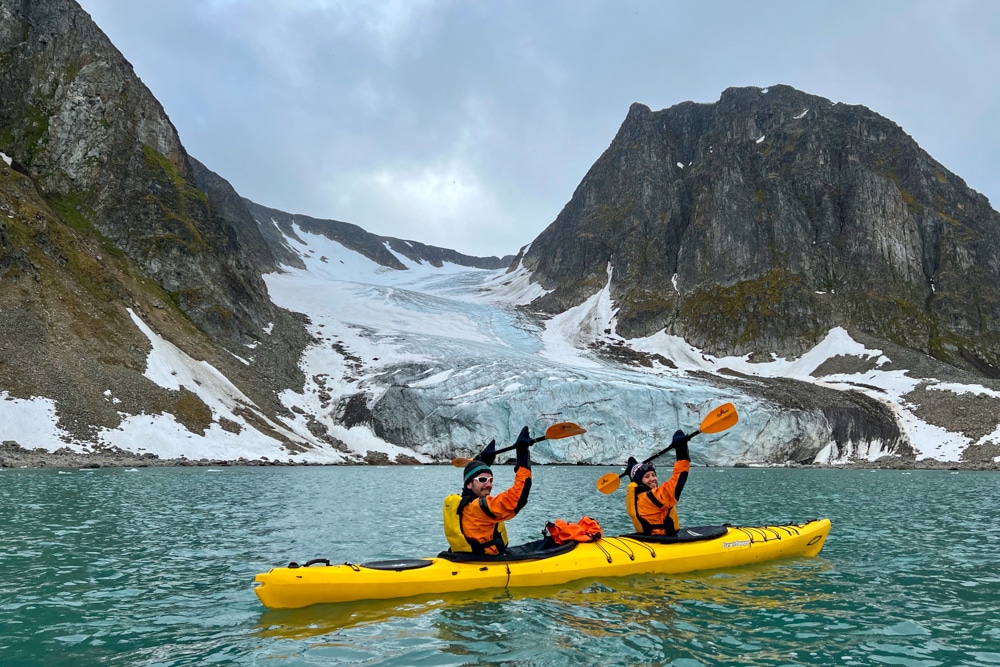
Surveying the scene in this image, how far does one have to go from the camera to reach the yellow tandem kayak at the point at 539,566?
982 cm

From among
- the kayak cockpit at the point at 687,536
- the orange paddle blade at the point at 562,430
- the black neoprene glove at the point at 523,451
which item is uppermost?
the orange paddle blade at the point at 562,430

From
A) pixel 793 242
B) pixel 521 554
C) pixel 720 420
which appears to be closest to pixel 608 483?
pixel 720 420

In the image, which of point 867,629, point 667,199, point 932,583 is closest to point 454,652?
point 867,629

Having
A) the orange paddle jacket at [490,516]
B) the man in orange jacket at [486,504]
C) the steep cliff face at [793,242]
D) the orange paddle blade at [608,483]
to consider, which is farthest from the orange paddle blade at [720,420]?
the steep cliff face at [793,242]

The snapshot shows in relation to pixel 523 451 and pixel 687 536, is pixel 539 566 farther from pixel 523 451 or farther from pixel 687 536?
pixel 687 536

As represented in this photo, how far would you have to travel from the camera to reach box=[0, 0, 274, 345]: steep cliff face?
6788 cm

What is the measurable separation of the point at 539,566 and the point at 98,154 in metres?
79.4

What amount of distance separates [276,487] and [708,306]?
9259 centimetres

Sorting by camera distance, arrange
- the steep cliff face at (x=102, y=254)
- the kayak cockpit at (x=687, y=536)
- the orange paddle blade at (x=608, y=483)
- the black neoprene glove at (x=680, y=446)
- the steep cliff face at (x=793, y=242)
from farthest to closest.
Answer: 1. the steep cliff face at (x=793, y=242)
2. the steep cliff face at (x=102, y=254)
3. the orange paddle blade at (x=608, y=483)
4. the kayak cockpit at (x=687, y=536)
5. the black neoprene glove at (x=680, y=446)

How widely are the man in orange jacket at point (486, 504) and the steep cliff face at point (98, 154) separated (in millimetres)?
65469

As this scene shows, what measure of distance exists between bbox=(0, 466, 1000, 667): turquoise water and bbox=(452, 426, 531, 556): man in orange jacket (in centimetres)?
99

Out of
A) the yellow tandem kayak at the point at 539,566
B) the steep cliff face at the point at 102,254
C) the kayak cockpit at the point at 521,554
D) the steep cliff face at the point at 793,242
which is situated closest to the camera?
the yellow tandem kayak at the point at 539,566

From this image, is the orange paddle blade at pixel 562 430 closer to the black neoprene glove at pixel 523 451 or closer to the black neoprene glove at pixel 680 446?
the black neoprene glove at pixel 680 446

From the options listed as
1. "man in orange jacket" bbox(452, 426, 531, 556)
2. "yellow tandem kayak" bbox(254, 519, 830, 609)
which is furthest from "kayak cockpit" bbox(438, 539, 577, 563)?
"man in orange jacket" bbox(452, 426, 531, 556)
